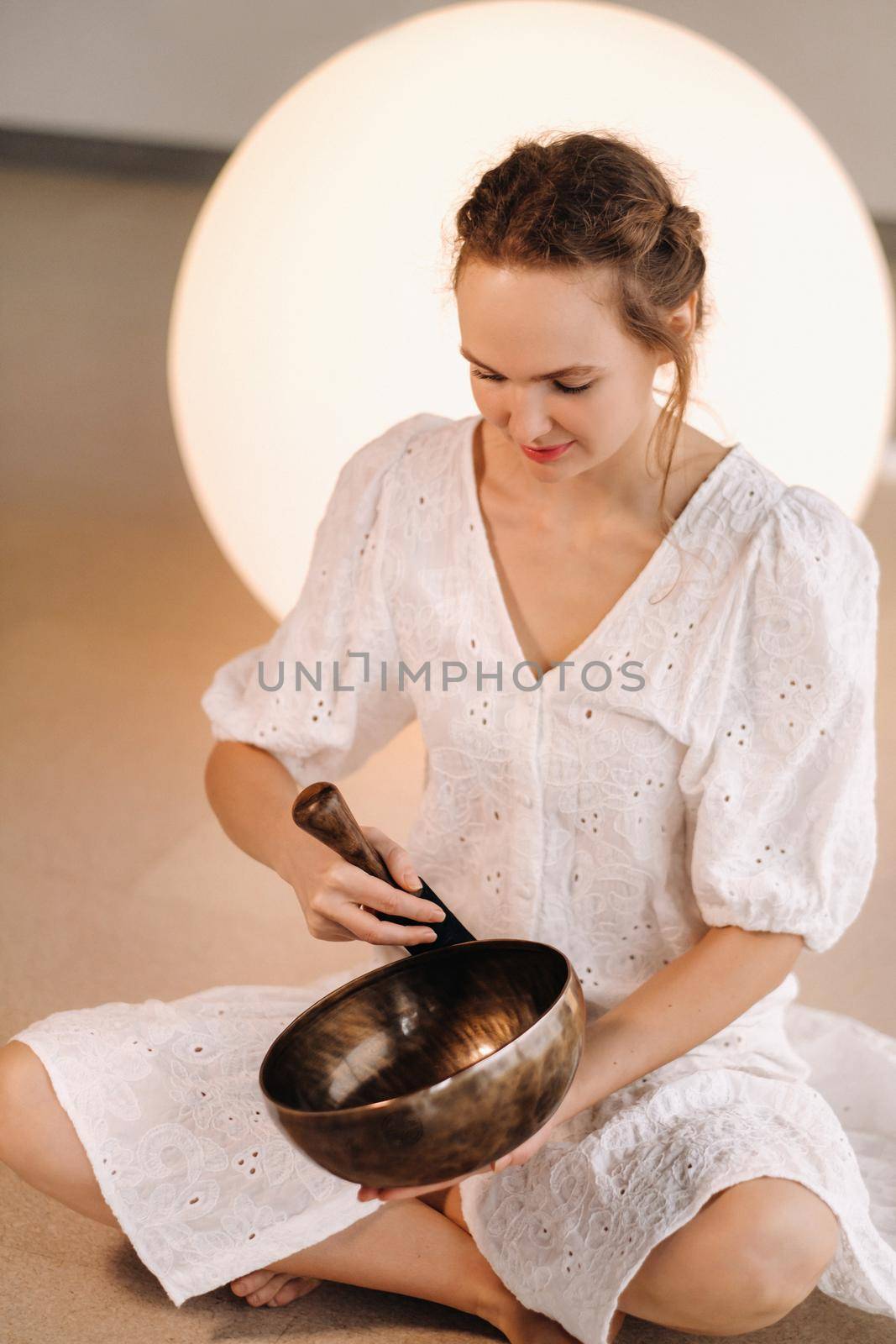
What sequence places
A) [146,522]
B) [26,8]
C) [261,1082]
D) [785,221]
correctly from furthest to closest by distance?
[26,8] → [146,522] → [785,221] → [261,1082]

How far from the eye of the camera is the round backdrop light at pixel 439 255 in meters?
1.87

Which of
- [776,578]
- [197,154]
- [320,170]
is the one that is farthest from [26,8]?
[776,578]

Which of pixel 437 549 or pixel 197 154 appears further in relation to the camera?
pixel 197 154

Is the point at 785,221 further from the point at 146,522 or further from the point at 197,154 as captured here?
the point at 197,154

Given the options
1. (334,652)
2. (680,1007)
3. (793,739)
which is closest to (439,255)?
(334,652)

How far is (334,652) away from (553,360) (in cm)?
38

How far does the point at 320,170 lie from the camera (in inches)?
76.5

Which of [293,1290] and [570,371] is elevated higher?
[570,371]

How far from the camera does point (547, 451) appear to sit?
3.70 ft

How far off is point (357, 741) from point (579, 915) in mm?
287

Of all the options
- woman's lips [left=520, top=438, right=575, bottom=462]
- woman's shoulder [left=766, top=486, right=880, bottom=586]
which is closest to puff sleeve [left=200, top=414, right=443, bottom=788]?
woman's lips [left=520, top=438, right=575, bottom=462]

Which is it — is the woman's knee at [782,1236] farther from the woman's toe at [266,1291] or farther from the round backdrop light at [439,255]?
the round backdrop light at [439,255]

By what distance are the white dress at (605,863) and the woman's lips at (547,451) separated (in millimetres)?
132

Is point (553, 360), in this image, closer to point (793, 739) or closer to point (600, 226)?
point (600, 226)
